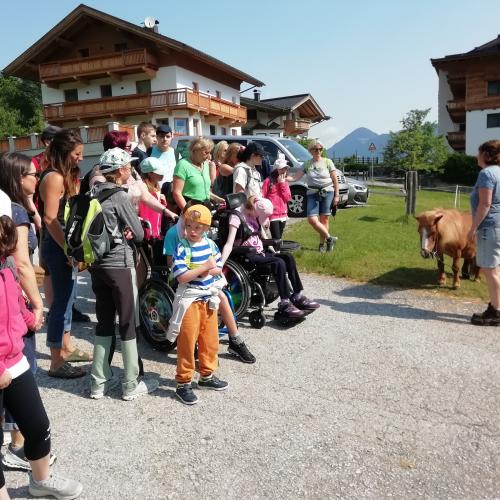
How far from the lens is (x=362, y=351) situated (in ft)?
15.3

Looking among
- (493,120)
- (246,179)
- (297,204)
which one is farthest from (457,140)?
(246,179)

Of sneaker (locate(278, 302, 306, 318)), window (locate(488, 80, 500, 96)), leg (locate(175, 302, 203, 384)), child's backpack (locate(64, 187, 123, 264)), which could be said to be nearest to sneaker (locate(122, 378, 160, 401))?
leg (locate(175, 302, 203, 384))

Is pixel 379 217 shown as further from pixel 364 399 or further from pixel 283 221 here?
pixel 364 399

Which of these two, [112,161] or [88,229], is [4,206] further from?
[112,161]

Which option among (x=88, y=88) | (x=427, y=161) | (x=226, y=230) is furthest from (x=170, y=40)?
(x=226, y=230)

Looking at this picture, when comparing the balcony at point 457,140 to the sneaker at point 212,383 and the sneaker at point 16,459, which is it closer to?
the sneaker at point 212,383

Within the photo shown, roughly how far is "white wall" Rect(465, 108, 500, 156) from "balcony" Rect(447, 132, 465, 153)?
11.4ft

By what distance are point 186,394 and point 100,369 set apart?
2.35ft

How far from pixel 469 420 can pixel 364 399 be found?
2.37ft

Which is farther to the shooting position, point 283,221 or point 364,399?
point 283,221

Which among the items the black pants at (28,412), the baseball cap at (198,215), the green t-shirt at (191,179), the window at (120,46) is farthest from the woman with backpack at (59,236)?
the window at (120,46)

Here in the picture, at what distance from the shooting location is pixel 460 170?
120 ft

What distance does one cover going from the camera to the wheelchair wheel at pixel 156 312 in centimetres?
455

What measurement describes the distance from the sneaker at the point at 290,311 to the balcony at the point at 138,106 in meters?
28.0
